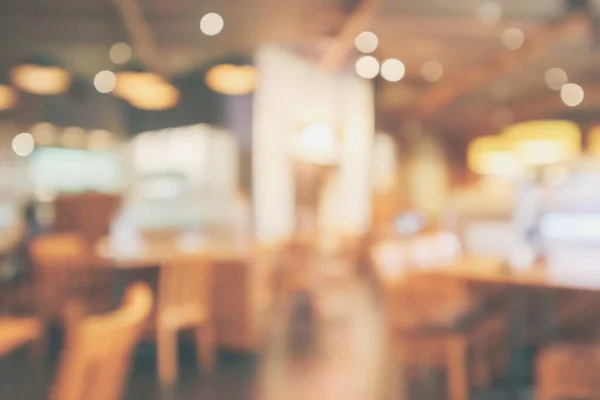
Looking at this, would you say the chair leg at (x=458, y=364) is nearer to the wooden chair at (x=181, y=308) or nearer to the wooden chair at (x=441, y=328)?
the wooden chair at (x=441, y=328)

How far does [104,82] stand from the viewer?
9.03 meters

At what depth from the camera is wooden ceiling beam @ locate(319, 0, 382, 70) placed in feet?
20.9

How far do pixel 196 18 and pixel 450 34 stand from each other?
10.7ft

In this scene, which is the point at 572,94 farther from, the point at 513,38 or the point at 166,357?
the point at 166,357

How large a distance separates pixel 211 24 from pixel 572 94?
8.15 m

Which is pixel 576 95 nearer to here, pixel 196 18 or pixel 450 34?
pixel 450 34

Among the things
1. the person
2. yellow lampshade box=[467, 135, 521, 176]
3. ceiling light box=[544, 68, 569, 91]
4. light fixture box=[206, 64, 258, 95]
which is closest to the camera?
the person

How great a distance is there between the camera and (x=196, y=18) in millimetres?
7211

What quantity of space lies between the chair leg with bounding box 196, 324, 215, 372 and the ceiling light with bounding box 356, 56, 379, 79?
209 inches

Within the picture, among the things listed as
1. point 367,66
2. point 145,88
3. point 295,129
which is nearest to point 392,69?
point 367,66

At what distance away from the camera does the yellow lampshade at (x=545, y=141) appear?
24.0 feet

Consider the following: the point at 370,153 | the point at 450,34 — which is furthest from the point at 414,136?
the point at 450,34

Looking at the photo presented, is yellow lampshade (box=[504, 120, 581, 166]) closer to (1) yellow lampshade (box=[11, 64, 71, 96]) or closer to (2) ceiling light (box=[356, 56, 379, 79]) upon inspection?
(2) ceiling light (box=[356, 56, 379, 79])

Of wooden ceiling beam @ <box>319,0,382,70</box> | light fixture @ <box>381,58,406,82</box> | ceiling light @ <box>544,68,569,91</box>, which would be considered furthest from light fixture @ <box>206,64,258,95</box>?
ceiling light @ <box>544,68,569,91</box>
